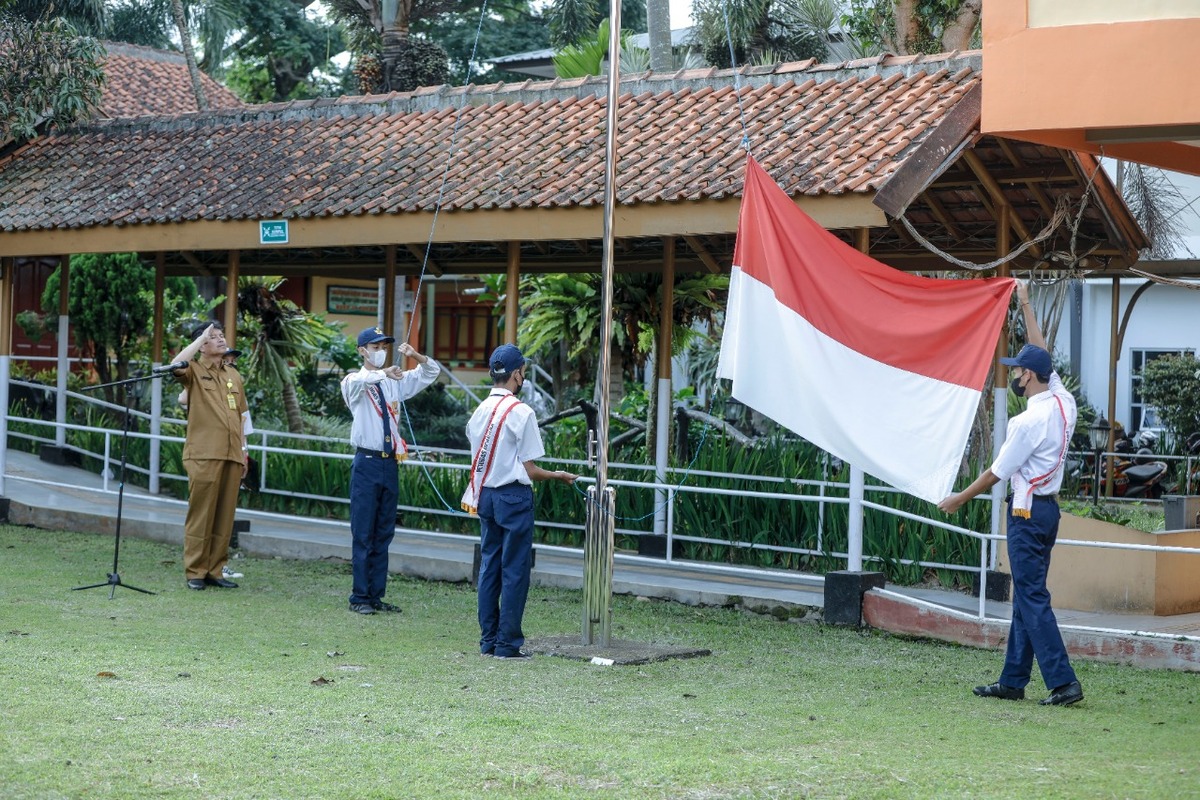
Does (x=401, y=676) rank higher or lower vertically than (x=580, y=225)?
lower

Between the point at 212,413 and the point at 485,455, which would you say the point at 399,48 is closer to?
the point at 212,413

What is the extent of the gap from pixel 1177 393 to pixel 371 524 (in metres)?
13.7

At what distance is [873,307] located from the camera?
8938 millimetres

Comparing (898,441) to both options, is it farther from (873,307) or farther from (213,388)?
(213,388)

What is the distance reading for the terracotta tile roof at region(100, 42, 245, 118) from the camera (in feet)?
70.9

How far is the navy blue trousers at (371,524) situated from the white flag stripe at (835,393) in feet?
9.71

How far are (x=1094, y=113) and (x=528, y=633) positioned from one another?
15.7 ft

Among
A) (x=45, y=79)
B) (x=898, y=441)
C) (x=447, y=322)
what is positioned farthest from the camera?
(x=447, y=322)

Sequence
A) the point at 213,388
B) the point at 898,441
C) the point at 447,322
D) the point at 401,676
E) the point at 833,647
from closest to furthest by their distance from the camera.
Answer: the point at 401,676
the point at 898,441
the point at 833,647
the point at 213,388
the point at 447,322

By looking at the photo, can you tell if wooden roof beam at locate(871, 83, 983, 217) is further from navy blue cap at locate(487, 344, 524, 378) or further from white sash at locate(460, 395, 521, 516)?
white sash at locate(460, 395, 521, 516)

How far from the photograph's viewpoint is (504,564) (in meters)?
8.53

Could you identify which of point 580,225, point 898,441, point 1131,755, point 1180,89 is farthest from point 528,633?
point 1180,89

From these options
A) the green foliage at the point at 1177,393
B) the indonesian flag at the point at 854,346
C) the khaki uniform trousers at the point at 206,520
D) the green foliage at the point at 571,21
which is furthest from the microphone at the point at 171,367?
the green foliage at the point at 571,21

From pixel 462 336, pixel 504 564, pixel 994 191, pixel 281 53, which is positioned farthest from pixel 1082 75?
pixel 281 53
